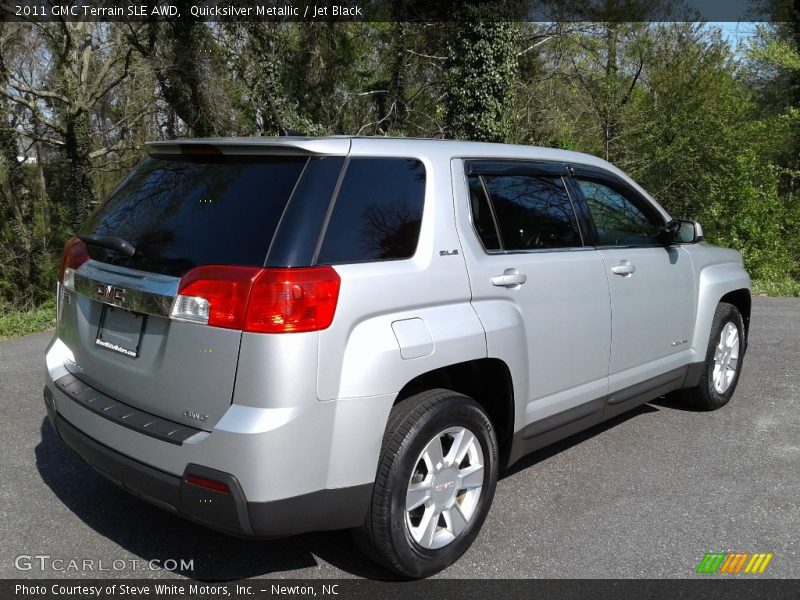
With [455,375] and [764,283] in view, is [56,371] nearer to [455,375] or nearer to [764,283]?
[455,375]

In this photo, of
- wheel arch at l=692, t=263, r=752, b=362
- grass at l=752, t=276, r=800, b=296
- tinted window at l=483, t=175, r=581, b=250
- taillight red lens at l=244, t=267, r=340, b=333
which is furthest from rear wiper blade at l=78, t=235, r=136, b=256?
grass at l=752, t=276, r=800, b=296

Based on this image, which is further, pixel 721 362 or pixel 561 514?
pixel 721 362

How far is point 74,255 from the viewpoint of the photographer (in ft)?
11.0

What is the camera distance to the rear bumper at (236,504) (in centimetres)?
254

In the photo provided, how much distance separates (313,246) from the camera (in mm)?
2652

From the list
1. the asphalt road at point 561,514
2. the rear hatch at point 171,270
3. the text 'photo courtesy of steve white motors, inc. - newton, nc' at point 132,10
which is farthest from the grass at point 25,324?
the text 'photo courtesy of steve white motors, inc. - newton, nc' at point 132,10

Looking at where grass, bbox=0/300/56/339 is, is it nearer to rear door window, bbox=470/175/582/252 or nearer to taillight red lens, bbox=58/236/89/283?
taillight red lens, bbox=58/236/89/283

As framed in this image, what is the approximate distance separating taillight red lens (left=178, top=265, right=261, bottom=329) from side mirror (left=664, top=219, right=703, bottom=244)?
310 centimetres

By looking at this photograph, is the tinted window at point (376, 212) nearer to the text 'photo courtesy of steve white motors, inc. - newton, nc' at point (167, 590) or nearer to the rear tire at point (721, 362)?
the text 'photo courtesy of steve white motors, inc. - newton, nc' at point (167, 590)

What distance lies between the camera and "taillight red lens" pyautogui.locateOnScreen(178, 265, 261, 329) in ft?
8.38

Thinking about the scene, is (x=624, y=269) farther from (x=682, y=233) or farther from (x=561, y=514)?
(x=561, y=514)

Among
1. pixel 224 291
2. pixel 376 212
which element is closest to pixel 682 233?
pixel 376 212

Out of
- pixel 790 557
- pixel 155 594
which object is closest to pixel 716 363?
pixel 790 557

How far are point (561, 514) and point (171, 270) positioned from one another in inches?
90.5
